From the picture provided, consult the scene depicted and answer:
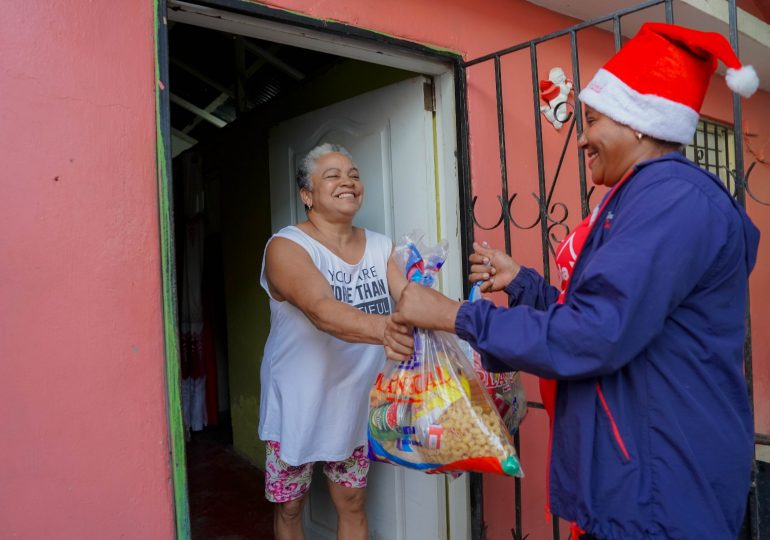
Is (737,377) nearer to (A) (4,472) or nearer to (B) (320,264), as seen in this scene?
(B) (320,264)

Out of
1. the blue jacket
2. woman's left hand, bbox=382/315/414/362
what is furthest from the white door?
the blue jacket

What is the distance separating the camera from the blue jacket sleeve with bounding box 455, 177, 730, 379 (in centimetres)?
113

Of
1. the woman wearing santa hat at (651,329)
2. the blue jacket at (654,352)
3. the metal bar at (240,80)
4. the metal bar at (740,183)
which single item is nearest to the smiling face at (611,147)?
the woman wearing santa hat at (651,329)

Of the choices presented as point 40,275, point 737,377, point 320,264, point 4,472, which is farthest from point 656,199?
point 4,472

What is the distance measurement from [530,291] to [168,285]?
1.04 meters

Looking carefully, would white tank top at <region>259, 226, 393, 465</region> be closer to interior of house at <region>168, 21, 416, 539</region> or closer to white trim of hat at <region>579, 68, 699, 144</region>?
white trim of hat at <region>579, 68, 699, 144</region>

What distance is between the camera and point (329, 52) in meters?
2.29

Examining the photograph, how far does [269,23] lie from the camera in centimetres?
198

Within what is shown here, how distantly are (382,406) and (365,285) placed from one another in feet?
2.49

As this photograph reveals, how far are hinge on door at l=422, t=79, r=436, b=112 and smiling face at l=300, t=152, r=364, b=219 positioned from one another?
44 cm

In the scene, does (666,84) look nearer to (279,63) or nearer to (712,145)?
(279,63)

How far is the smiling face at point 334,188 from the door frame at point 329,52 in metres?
0.39

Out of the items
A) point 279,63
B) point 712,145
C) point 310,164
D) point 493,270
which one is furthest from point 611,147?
point 712,145

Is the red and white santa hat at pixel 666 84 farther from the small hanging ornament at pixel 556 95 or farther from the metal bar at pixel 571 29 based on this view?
the small hanging ornament at pixel 556 95
